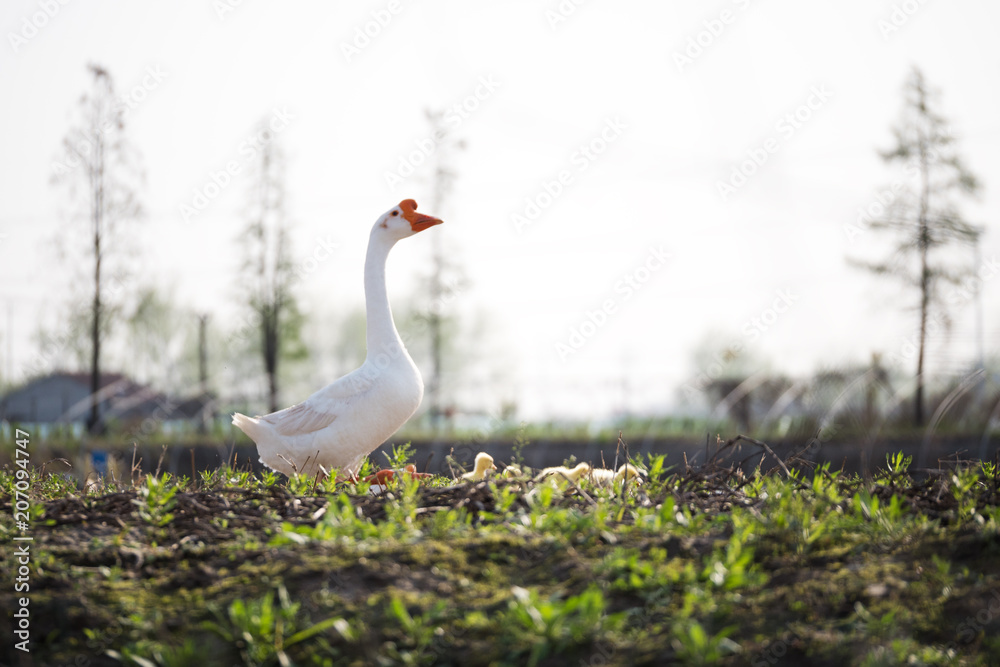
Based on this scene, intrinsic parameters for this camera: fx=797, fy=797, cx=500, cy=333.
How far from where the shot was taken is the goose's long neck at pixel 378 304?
6.65m

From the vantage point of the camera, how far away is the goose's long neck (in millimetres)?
6652

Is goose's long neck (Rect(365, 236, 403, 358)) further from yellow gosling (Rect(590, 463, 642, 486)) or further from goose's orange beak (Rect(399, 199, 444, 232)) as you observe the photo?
yellow gosling (Rect(590, 463, 642, 486))

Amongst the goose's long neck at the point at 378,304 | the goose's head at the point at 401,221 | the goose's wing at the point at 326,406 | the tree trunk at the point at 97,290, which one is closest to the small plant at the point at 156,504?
the goose's wing at the point at 326,406

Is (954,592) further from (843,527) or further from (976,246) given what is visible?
(976,246)

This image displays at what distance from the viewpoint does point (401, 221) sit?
275 inches

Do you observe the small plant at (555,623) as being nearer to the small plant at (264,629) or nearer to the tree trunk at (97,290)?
the small plant at (264,629)

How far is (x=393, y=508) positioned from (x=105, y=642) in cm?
121

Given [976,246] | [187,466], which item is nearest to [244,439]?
[187,466]

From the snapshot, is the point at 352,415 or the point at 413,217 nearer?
the point at 352,415

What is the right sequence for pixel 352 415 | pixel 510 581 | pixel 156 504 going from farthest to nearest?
pixel 352 415 → pixel 156 504 → pixel 510 581

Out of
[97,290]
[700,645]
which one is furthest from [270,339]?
[700,645]

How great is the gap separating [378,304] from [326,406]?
101cm

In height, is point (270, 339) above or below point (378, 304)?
below

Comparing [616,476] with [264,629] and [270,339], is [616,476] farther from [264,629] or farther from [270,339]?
[270,339]
